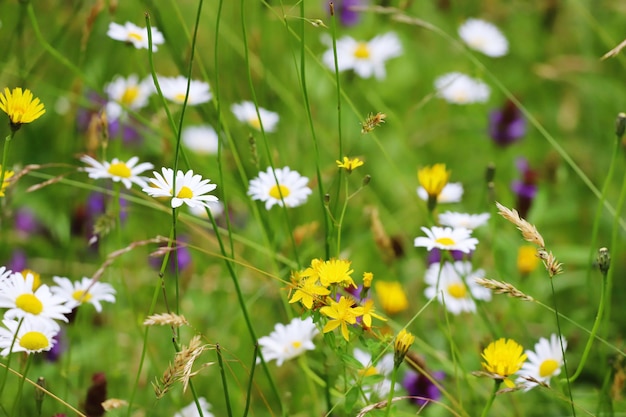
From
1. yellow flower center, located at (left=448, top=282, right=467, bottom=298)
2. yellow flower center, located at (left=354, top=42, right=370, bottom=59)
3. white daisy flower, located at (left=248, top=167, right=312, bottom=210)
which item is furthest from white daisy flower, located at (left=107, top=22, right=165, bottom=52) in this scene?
yellow flower center, located at (left=354, top=42, right=370, bottom=59)

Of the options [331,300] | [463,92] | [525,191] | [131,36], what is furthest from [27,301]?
[463,92]

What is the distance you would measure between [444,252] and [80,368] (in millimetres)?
669

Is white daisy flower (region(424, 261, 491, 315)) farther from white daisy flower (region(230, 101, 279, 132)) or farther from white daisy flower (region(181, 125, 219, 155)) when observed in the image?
white daisy flower (region(181, 125, 219, 155))

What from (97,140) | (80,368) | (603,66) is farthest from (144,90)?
(603,66)

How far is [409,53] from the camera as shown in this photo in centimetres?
260

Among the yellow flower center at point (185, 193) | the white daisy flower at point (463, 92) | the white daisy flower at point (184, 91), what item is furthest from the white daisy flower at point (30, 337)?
the white daisy flower at point (463, 92)

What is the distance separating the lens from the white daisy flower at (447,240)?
3.51 ft

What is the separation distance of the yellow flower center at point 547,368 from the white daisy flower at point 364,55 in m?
0.99

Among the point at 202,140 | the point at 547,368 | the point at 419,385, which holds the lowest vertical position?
the point at 419,385

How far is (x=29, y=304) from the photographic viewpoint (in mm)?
954

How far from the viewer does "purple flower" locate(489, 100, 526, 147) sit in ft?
6.52

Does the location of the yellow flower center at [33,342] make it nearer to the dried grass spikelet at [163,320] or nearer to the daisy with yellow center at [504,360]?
the dried grass spikelet at [163,320]

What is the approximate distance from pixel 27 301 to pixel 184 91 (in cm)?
70

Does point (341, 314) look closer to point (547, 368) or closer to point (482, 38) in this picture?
point (547, 368)
